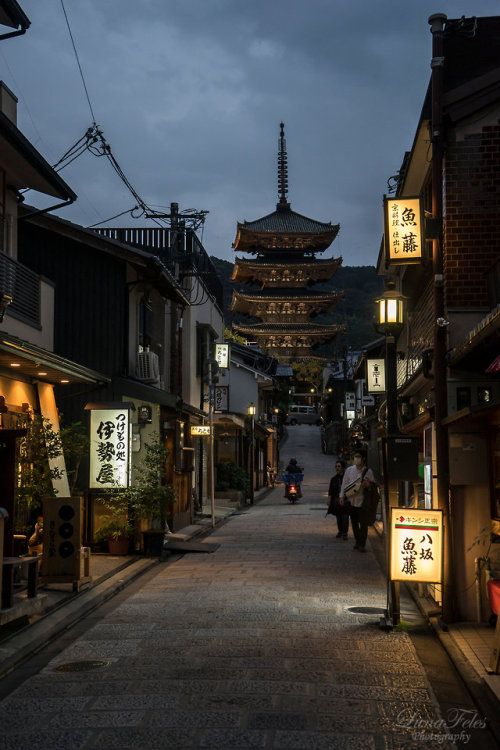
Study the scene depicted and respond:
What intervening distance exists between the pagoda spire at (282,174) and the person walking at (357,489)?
210 feet

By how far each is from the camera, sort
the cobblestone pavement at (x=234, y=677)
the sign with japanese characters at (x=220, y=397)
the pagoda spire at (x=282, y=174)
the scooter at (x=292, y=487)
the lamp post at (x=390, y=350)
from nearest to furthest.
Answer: the cobblestone pavement at (x=234, y=677) → the lamp post at (x=390, y=350) → the sign with japanese characters at (x=220, y=397) → the scooter at (x=292, y=487) → the pagoda spire at (x=282, y=174)

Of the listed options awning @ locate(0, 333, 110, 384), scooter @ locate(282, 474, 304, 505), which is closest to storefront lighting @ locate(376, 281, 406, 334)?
awning @ locate(0, 333, 110, 384)

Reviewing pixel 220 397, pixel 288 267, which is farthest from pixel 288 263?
pixel 220 397

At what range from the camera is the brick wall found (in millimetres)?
11445

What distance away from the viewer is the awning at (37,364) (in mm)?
11570

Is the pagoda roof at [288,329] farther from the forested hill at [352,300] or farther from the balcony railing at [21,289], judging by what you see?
the balcony railing at [21,289]

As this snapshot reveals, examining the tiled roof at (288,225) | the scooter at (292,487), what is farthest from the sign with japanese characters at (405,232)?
the tiled roof at (288,225)

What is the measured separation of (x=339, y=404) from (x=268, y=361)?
19834 mm

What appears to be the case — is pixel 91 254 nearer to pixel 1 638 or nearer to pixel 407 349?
pixel 407 349

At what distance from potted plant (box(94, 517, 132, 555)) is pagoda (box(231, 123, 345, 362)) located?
56.0m

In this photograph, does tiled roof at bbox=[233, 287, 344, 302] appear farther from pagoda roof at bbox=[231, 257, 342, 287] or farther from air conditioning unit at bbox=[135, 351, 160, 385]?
air conditioning unit at bbox=[135, 351, 160, 385]

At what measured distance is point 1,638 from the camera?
31.0 ft

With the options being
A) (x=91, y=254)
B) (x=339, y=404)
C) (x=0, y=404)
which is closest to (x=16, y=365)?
(x=0, y=404)

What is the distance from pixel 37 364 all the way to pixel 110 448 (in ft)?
14.7
